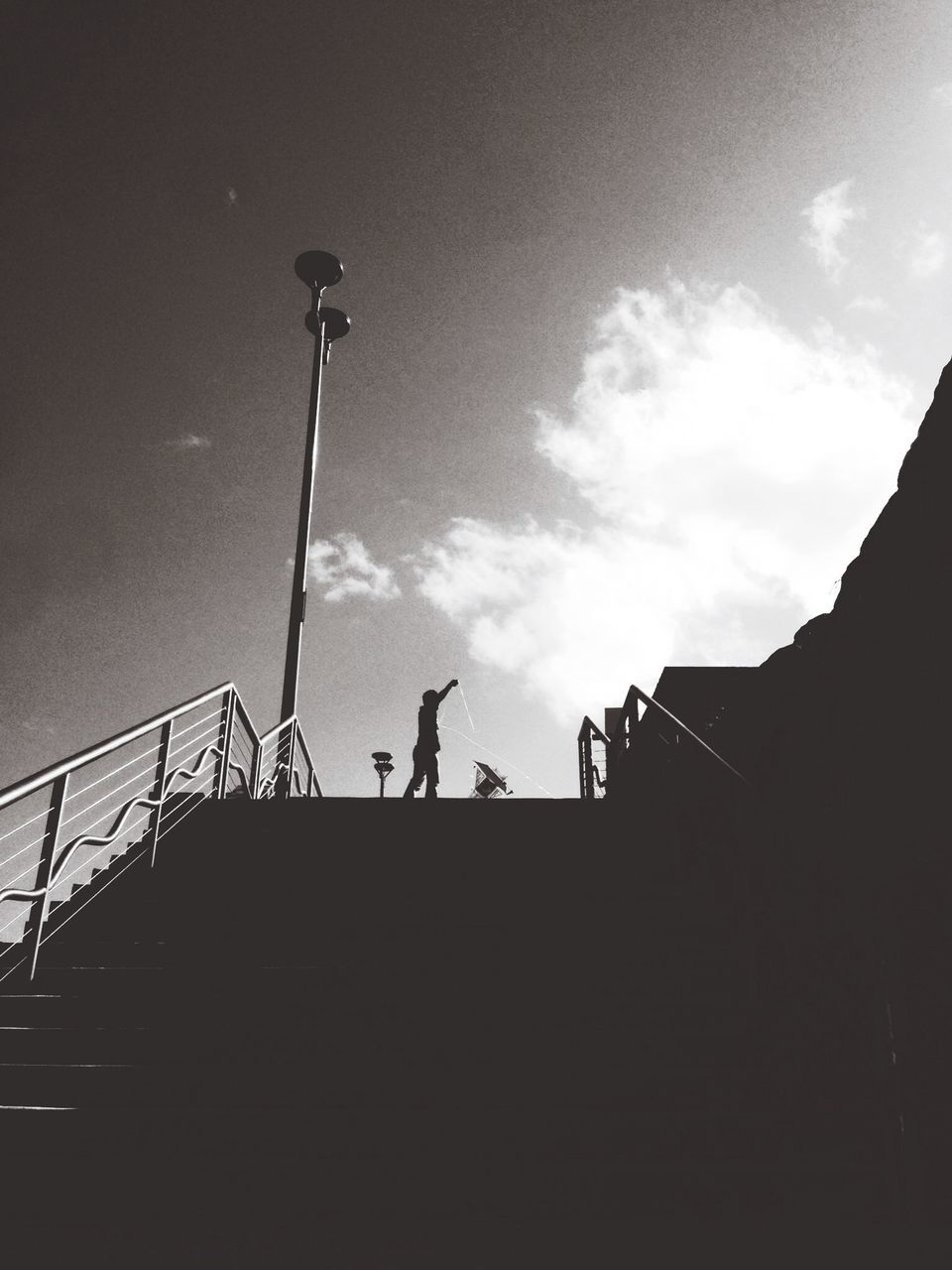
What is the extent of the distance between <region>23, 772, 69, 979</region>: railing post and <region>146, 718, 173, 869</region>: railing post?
2.97 ft

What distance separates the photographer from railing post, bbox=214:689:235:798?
5953mm

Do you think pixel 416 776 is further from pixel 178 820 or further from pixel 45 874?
pixel 45 874

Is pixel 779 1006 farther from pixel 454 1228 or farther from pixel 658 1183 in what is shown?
pixel 454 1228

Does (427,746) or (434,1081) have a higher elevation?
(427,746)

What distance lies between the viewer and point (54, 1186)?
2428 millimetres

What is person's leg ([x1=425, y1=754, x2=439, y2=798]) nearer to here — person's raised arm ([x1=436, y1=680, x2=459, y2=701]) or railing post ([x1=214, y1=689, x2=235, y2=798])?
person's raised arm ([x1=436, y1=680, x2=459, y2=701])

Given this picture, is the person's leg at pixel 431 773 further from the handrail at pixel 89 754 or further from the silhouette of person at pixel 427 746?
the handrail at pixel 89 754

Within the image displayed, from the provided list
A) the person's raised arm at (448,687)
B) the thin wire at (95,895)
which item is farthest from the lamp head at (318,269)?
the thin wire at (95,895)

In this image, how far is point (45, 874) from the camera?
3.56m

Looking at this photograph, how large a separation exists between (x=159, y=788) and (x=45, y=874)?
1.08 meters

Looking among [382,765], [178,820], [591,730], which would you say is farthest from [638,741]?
[382,765]

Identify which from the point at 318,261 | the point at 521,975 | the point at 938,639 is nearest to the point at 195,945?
the point at 521,975

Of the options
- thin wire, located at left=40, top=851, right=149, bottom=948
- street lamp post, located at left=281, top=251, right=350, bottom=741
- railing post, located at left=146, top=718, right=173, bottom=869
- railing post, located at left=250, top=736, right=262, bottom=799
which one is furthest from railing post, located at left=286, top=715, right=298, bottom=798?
thin wire, located at left=40, top=851, right=149, bottom=948

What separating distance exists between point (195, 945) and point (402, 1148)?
1.62m
